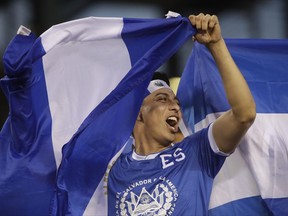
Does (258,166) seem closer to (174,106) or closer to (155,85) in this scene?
(174,106)

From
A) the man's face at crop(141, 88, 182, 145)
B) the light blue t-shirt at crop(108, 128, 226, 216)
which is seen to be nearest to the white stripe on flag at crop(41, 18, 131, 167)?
the man's face at crop(141, 88, 182, 145)

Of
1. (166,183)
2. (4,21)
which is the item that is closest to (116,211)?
(166,183)

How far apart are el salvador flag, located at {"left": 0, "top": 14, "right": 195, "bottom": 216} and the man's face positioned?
0.08 metres

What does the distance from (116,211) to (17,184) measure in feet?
1.26

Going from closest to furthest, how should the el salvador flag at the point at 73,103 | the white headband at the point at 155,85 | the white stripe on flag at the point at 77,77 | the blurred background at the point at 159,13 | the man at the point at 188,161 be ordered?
the man at the point at 188,161
the el salvador flag at the point at 73,103
the white stripe on flag at the point at 77,77
the white headband at the point at 155,85
the blurred background at the point at 159,13

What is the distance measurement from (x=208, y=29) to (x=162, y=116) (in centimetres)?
43

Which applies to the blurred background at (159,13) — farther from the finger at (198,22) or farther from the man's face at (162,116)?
the finger at (198,22)

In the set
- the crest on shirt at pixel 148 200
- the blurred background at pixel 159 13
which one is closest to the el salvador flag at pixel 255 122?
the crest on shirt at pixel 148 200

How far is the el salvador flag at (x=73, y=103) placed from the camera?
3.08 meters

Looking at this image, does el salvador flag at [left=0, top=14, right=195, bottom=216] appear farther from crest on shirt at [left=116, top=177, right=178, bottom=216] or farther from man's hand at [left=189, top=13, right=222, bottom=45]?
crest on shirt at [left=116, top=177, right=178, bottom=216]

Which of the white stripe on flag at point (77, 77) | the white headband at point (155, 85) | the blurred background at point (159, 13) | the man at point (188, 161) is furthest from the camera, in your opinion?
the blurred background at point (159, 13)

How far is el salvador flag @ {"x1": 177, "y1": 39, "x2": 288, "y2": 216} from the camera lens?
3164 mm

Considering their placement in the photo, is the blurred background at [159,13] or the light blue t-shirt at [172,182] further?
the blurred background at [159,13]

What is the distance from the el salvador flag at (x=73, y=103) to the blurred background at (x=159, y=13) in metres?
2.03
